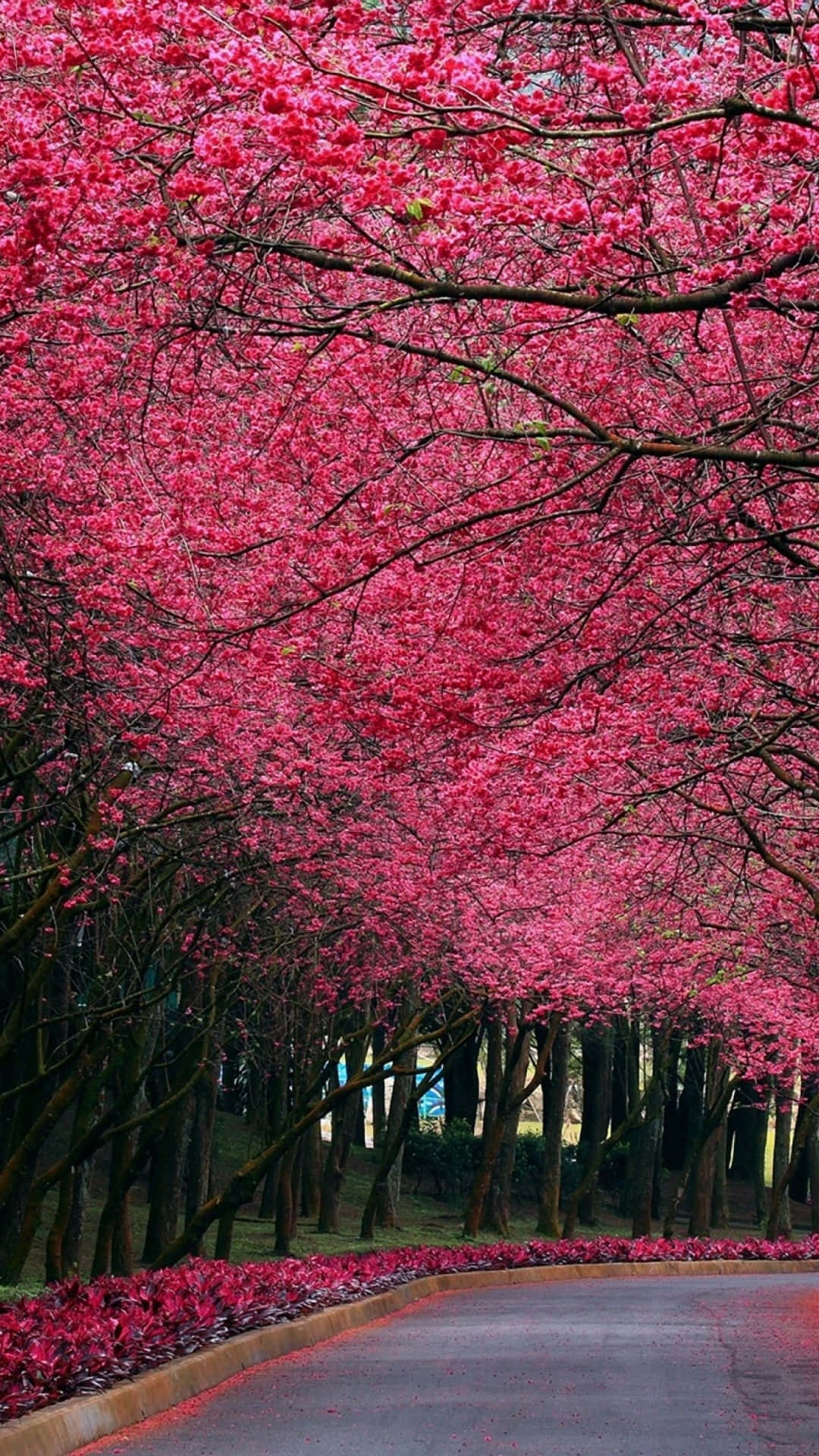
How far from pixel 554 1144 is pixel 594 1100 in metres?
6.26

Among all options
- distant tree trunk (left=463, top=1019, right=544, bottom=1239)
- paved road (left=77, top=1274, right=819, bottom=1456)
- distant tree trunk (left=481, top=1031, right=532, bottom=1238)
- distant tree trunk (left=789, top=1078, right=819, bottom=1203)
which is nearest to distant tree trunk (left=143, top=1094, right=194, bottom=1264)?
paved road (left=77, top=1274, right=819, bottom=1456)

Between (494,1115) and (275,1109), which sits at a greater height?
(494,1115)

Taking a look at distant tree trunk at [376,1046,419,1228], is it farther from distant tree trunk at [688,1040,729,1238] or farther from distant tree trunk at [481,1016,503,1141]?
distant tree trunk at [688,1040,729,1238]

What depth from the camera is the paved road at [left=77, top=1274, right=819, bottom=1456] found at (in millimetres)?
11258

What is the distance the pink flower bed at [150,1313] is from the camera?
1127 cm

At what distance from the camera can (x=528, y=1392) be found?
564 inches

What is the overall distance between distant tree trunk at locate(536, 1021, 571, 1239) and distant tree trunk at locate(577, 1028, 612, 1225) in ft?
4.85

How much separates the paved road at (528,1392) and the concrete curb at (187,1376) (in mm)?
139

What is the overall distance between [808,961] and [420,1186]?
23486mm

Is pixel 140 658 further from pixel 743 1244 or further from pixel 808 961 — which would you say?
pixel 743 1244

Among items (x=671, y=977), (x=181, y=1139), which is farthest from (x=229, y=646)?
(x=671, y=977)

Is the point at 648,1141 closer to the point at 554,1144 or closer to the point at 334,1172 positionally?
the point at 554,1144

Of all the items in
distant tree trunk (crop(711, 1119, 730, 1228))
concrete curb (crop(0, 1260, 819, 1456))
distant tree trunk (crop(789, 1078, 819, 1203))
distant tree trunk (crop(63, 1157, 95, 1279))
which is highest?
distant tree trunk (crop(789, 1078, 819, 1203))

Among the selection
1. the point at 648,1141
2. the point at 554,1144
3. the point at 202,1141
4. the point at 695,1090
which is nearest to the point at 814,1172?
the point at 695,1090
